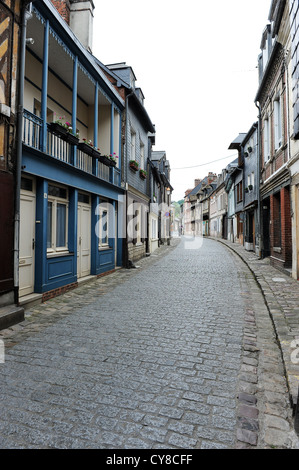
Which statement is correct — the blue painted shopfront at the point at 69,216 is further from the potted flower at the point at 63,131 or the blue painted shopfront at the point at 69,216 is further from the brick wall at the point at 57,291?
the potted flower at the point at 63,131

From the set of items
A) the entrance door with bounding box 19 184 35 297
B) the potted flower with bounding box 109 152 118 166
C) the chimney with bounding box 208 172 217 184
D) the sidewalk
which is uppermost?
the chimney with bounding box 208 172 217 184

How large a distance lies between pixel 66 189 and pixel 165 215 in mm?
17654

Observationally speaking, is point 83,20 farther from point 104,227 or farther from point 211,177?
point 211,177

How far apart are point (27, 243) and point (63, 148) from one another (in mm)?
2682

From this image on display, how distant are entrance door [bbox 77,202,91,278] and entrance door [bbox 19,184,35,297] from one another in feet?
7.46

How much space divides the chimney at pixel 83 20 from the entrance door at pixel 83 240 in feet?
18.9

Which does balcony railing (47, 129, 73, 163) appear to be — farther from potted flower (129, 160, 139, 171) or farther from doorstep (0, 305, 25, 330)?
potted flower (129, 160, 139, 171)

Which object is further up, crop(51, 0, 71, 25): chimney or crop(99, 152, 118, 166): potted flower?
crop(51, 0, 71, 25): chimney

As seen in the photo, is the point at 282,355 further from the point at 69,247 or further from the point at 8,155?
the point at 69,247

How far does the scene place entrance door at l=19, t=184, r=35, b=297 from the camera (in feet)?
19.3

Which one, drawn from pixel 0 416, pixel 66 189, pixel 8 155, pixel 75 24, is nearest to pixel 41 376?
pixel 0 416

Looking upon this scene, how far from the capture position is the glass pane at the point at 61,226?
7332 millimetres

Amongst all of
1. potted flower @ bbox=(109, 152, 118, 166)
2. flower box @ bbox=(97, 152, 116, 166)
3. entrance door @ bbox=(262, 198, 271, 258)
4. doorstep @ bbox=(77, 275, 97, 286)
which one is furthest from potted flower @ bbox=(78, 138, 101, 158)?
entrance door @ bbox=(262, 198, 271, 258)

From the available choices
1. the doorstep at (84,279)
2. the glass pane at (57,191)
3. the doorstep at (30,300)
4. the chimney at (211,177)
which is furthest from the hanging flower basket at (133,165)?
the chimney at (211,177)
